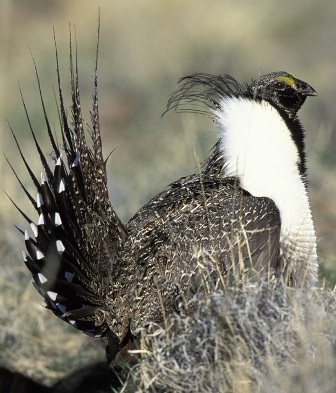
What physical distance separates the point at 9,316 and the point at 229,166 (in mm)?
2104

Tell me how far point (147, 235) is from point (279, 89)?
1.00 meters

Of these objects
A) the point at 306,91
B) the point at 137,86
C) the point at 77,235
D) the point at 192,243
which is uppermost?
the point at 137,86

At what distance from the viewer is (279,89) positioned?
4.43 metres

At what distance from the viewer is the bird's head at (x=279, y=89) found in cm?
441

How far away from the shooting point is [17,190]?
309 inches

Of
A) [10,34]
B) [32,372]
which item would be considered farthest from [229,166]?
[10,34]

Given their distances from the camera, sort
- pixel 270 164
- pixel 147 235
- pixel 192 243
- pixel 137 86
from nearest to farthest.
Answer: pixel 192 243
pixel 147 235
pixel 270 164
pixel 137 86

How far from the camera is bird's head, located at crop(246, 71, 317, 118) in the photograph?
4.41m

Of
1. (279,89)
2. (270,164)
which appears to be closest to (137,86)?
(279,89)

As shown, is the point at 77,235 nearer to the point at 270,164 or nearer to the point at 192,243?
the point at 192,243

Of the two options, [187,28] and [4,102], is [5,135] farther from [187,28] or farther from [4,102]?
[187,28]

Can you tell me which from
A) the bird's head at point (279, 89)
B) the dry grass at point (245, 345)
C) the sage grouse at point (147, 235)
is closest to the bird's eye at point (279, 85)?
the bird's head at point (279, 89)

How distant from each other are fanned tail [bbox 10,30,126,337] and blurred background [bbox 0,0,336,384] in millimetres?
1390

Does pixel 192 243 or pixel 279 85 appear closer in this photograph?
pixel 192 243
